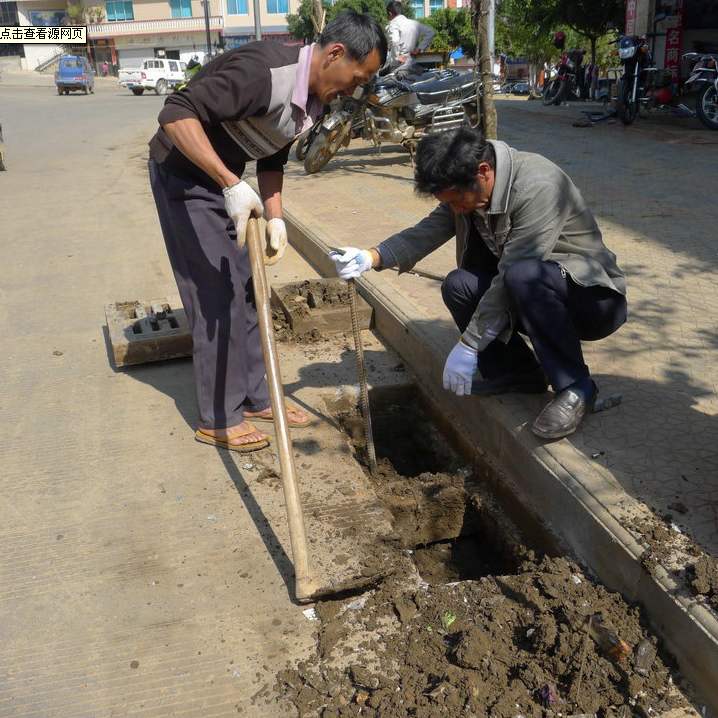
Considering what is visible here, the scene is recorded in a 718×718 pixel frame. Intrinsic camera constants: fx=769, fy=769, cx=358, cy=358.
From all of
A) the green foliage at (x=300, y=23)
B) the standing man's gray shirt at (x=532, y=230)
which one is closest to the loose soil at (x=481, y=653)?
the standing man's gray shirt at (x=532, y=230)

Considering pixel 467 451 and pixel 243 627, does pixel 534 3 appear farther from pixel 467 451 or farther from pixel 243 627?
pixel 243 627

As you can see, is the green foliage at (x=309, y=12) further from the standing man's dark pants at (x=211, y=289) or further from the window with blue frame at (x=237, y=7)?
the standing man's dark pants at (x=211, y=289)

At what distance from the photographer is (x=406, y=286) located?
15.7 feet

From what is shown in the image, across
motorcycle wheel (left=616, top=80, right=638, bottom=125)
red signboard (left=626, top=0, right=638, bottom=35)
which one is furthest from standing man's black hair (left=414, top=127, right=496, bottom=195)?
red signboard (left=626, top=0, right=638, bottom=35)

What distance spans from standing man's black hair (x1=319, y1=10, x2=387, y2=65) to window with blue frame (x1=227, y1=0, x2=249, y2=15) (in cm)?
5963

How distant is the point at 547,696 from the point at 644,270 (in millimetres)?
3486

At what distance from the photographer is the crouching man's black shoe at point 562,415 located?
2.76 meters

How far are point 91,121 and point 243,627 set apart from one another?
19.7 m

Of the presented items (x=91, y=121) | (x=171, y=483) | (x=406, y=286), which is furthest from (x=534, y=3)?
(x=171, y=483)

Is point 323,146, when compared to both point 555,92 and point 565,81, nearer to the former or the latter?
point 565,81

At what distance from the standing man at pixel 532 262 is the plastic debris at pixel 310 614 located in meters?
1.03

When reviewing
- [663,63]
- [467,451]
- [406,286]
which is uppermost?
[663,63]

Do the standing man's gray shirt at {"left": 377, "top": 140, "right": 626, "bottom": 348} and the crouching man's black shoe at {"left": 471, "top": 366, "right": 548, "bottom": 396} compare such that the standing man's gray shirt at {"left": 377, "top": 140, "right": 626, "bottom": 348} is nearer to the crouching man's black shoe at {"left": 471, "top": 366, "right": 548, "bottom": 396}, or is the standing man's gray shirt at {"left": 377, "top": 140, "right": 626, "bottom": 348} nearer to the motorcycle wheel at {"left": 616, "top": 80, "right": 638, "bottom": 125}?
the crouching man's black shoe at {"left": 471, "top": 366, "right": 548, "bottom": 396}

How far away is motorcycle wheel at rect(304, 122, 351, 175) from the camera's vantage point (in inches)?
353
